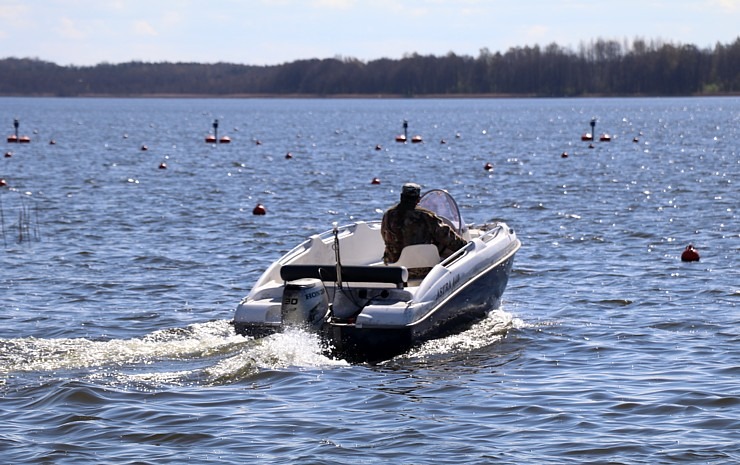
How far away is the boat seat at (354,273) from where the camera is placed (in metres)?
12.5

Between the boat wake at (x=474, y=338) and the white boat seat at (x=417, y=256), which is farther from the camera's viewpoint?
the white boat seat at (x=417, y=256)

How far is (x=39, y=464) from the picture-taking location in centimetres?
927

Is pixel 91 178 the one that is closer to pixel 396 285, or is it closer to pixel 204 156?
pixel 204 156

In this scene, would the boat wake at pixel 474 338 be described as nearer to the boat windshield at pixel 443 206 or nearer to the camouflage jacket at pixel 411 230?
the camouflage jacket at pixel 411 230

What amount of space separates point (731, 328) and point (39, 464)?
27.4 feet

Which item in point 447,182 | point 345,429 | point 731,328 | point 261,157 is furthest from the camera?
point 261,157

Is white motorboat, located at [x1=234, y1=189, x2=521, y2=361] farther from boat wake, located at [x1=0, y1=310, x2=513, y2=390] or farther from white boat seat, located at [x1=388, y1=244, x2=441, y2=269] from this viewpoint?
boat wake, located at [x1=0, y1=310, x2=513, y2=390]

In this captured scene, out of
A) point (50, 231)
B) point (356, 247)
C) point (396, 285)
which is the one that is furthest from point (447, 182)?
point (396, 285)

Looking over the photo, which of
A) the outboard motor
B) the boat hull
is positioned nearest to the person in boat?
the boat hull

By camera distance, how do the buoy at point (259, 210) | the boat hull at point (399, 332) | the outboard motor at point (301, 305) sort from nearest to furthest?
the outboard motor at point (301, 305) < the boat hull at point (399, 332) < the buoy at point (259, 210)

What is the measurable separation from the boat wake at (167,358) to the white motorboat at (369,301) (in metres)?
0.17

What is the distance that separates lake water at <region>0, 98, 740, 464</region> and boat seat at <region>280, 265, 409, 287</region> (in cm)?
75

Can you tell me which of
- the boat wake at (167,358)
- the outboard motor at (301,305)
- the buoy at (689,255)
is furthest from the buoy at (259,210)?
the outboard motor at (301,305)

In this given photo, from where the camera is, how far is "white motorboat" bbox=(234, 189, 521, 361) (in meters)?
12.1
